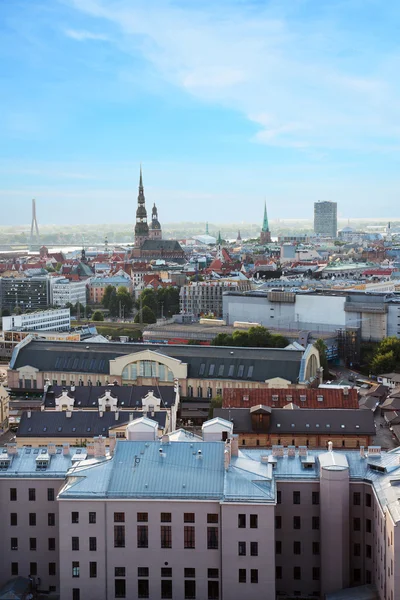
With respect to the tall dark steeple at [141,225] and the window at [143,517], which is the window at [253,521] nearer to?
the window at [143,517]

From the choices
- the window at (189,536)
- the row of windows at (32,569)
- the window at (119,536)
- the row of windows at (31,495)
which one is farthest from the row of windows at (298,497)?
the row of windows at (32,569)

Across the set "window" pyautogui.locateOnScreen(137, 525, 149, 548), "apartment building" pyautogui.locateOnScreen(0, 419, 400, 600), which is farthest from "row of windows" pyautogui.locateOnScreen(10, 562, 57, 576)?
"window" pyautogui.locateOnScreen(137, 525, 149, 548)

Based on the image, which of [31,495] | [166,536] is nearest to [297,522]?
[166,536]

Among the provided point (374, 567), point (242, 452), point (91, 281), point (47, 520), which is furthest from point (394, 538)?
point (91, 281)

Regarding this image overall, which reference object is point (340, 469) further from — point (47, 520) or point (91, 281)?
point (91, 281)

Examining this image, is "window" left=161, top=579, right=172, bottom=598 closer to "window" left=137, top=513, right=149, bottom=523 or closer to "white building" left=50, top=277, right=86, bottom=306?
"window" left=137, top=513, right=149, bottom=523

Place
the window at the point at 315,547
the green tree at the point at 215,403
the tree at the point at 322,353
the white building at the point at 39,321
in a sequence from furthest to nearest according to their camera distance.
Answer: the white building at the point at 39,321 → the tree at the point at 322,353 → the green tree at the point at 215,403 → the window at the point at 315,547
